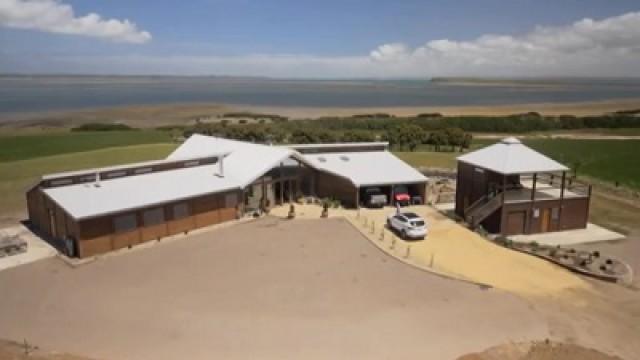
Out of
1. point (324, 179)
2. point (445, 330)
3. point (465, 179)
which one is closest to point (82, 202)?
point (324, 179)

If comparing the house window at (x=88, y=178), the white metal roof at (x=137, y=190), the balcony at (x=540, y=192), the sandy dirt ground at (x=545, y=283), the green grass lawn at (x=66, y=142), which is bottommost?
the sandy dirt ground at (x=545, y=283)

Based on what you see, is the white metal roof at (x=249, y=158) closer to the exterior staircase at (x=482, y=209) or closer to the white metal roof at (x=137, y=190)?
the white metal roof at (x=137, y=190)

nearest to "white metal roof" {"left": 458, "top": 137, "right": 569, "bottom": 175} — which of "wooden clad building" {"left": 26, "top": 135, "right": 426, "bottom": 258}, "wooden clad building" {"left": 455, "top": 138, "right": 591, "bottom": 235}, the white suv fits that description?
"wooden clad building" {"left": 455, "top": 138, "right": 591, "bottom": 235}

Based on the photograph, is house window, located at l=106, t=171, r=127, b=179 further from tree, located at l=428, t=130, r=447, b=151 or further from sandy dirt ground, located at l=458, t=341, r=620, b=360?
tree, located at l=428, t=130, r=447, b=151

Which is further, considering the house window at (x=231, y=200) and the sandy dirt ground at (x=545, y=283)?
the house window at (x=231, y=200)

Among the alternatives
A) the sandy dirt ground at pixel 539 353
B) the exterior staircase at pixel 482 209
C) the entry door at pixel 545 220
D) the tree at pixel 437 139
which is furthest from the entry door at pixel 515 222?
the tree at pixel 437 139

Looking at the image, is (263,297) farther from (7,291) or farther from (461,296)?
(7,291)

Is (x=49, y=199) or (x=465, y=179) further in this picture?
(x=465, y=179)
